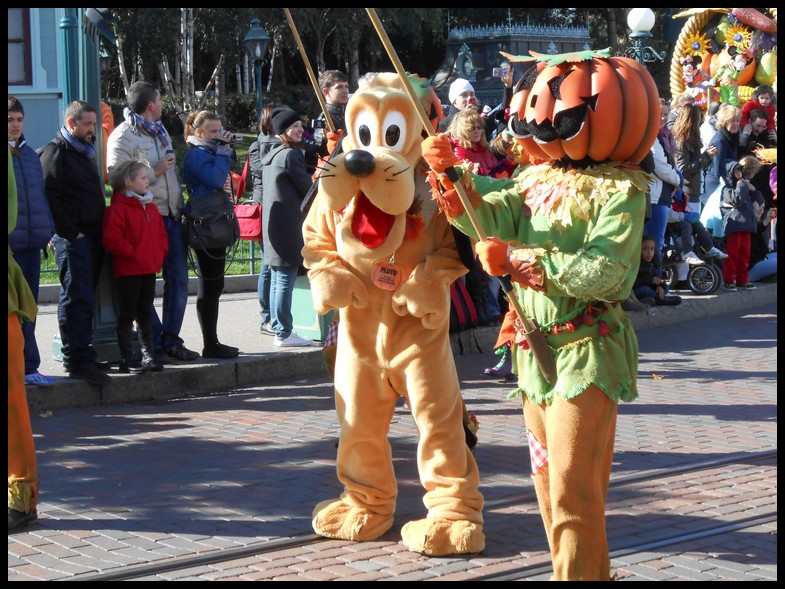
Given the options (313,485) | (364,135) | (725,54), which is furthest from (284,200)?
(725,54)

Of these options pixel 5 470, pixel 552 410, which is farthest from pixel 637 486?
pixel 5 470

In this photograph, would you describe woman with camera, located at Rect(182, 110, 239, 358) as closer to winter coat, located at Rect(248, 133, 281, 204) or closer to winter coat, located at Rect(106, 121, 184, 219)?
winter coat, located at Rect(106, 121, 184, 219)

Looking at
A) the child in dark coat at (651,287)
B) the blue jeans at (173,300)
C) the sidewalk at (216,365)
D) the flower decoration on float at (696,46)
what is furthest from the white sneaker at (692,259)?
the flower decoration on float at (696,46)

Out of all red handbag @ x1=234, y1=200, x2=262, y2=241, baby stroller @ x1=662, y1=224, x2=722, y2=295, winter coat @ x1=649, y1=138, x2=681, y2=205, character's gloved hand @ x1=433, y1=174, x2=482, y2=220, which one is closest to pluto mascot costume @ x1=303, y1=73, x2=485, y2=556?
character's gloved hand @ x1=433, y1=174, x2=482, y2=220

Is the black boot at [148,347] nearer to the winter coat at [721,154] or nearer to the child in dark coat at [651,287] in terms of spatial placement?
the child in dark coat at [651,287]

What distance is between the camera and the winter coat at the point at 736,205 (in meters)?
12.4

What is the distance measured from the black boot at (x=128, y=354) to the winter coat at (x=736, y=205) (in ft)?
22.2

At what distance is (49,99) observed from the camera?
919 inches

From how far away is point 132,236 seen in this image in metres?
8.08

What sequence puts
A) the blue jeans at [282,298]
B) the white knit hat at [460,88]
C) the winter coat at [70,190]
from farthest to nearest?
the white knit hat at [460,88], the blue jeans at [282,298], the winter coat at [70,190]

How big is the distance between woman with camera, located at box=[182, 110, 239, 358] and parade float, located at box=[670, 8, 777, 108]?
15.2m

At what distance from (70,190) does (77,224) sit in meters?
0.23

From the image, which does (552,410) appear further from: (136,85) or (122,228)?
(136,85)

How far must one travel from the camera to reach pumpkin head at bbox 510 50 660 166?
4.21m
